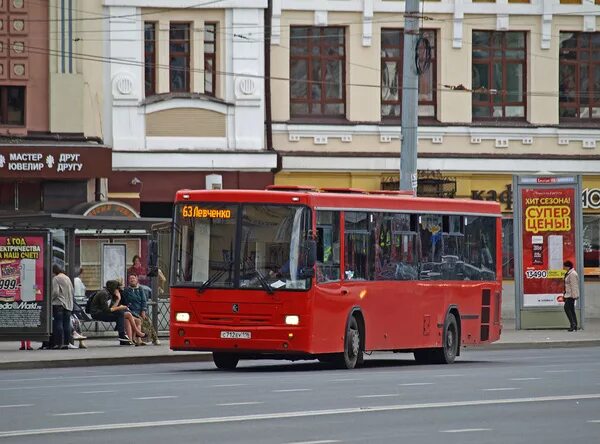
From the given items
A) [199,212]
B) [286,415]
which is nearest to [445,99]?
[199,212]

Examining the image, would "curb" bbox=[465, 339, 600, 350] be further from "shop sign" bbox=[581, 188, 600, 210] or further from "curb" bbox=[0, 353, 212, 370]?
"shop sign" bbox=[581, 188, 600, 210]

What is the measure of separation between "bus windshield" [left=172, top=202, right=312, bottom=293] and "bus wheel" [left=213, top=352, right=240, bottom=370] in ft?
5.60

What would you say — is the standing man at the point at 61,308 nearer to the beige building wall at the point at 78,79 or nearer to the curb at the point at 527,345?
the curb at the point at 527,345

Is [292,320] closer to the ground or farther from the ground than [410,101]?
closer to the ground

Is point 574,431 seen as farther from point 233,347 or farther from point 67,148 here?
point 67,148

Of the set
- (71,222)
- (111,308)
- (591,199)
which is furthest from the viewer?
(591,199)

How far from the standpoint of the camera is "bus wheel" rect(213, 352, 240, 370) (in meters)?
28.2

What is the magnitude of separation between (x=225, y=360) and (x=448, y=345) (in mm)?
4548

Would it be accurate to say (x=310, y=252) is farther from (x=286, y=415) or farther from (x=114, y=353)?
(x=286, y=415)

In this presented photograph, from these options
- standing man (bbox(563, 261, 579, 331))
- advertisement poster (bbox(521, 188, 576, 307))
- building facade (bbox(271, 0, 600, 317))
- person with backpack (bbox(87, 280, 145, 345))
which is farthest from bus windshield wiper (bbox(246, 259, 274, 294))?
building facade (bbox(271, 0, 600, 317))

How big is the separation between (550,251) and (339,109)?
779cm

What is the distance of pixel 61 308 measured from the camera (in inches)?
1300

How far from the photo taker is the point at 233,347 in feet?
87.4

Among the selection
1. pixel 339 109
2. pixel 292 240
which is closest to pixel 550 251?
pixel 339 109
